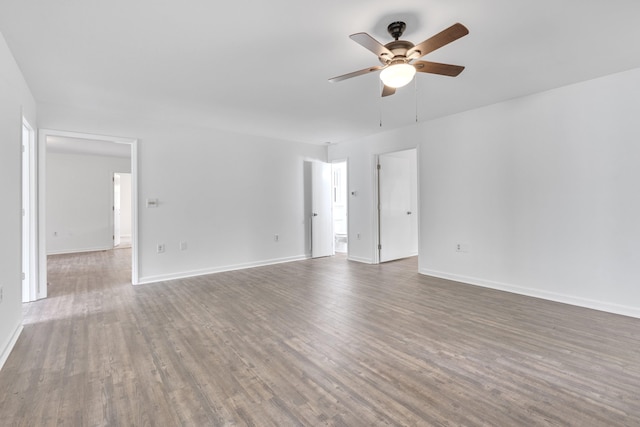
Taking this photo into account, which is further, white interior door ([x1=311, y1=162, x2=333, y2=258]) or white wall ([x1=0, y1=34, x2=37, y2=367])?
white interior door ([x1=311, y1=162, x2=333, y2=258])

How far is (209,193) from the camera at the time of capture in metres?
5.05

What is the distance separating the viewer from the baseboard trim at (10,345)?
2224 millimetres

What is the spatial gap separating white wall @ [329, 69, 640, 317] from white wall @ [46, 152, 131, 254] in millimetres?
7773

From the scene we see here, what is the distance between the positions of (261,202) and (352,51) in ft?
11.8

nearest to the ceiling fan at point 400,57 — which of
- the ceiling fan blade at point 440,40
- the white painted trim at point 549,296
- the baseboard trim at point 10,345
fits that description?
the ceiling fan blade at point 440,40

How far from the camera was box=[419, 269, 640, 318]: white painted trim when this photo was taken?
305cm

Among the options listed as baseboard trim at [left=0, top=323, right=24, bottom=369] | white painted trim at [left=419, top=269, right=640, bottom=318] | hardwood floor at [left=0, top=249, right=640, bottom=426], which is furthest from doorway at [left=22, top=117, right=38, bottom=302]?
white painted trim at [left=419, top=269, right=640, bottom=318]

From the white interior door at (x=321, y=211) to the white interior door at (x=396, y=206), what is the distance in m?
1.33

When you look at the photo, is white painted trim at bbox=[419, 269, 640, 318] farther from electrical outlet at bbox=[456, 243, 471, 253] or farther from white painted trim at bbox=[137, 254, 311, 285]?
white painted trim at bbox=[137, 254, 311, 285]

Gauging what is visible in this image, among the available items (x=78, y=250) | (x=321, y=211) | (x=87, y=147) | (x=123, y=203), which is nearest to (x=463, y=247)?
(x=321, y=211)

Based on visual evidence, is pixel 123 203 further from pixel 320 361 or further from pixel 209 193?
pixel 320 361

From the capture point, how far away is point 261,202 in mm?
5691

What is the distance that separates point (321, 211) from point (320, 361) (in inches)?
176

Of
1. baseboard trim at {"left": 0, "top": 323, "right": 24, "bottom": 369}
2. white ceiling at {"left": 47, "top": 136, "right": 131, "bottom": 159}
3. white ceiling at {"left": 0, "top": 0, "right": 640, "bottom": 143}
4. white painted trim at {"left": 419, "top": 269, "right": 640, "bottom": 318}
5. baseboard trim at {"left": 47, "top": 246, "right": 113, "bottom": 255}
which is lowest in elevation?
baseboard trim at {"left": 0, "top": 323, "right": 24, "bottom": 369}
